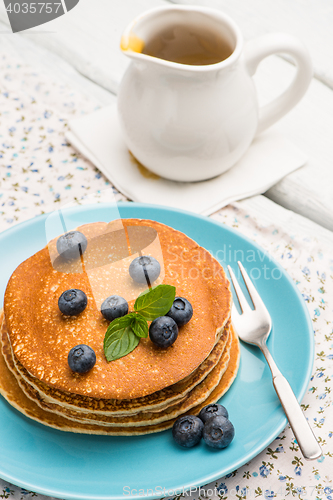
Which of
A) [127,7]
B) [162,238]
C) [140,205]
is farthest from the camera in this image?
[127,7]

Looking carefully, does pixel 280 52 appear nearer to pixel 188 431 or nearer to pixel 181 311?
pixel 181 311

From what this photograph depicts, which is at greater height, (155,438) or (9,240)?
(9,240)

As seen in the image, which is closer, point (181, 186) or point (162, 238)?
point (162, 238)

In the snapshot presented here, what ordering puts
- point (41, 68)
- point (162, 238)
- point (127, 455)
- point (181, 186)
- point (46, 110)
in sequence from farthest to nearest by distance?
point (41, 68) → point (46, 110) → point (181, 186) → point (162, 238) → point (127, 455)

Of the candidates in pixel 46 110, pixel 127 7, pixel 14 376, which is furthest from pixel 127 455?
pixel 127 7

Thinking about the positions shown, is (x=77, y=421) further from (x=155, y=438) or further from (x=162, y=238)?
(x=162, y=238)

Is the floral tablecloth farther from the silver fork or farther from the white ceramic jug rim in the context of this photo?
the white ceramic jug rim

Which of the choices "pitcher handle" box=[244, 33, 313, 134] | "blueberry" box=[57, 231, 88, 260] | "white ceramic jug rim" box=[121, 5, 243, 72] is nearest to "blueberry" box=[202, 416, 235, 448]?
"blueberry" box=[57, 231, 88, 260]

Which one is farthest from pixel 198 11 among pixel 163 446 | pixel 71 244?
pixel 163 446
